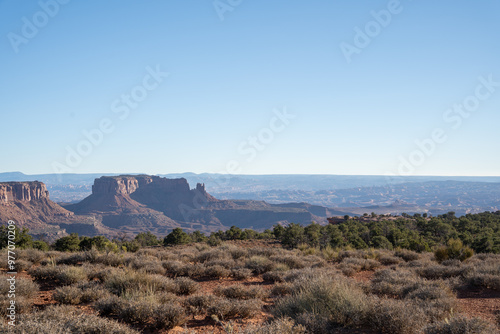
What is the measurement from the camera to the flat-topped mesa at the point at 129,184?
161625 mm

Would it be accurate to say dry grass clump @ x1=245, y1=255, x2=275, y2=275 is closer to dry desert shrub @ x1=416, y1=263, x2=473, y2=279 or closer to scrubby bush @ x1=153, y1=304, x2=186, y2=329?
dry desert shrub @ x1=416, y1=263, x2=473, y2=279

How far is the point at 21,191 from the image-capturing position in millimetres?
114750

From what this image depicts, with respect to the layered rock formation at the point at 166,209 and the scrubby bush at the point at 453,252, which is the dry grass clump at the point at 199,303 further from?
the layered rock formation at the point at 166,209

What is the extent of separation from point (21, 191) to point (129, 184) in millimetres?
61649

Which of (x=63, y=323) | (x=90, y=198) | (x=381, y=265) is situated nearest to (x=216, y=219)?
(x=90, y=198)

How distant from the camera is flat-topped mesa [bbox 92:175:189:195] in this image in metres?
162

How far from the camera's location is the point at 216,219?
145250mm

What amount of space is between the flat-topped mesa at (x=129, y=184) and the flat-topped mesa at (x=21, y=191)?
37104 mm

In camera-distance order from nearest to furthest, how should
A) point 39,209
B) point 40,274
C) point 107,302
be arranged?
point 107,302
point 40,274
point 39,209

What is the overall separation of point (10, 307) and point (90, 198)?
170646 millimetres

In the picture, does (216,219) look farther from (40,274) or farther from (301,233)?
(40,274)

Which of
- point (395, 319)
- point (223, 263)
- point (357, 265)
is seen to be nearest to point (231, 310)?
point (395, 319)

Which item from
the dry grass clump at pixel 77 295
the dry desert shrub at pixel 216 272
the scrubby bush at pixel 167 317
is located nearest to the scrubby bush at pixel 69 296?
the dry grass clump at pixel 77 295

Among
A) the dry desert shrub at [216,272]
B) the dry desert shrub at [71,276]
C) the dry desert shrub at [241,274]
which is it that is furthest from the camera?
the dry desert shrub at [216,272]
